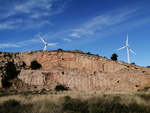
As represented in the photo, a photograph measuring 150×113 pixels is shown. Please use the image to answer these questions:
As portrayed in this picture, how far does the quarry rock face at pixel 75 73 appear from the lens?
42.8m

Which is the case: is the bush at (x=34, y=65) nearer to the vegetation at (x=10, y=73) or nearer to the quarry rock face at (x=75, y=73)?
the quarry rock face at (x=75, y=73)

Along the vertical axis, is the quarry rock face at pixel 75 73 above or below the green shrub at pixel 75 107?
above

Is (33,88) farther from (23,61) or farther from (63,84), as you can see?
(23,61)

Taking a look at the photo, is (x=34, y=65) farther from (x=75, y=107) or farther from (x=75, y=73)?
(x=75, y=107)

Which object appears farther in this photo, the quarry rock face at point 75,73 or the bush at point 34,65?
the bush at point 34,65

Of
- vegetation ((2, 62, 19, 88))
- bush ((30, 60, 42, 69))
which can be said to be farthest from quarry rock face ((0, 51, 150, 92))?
bush ((30, 60, 42, 69))

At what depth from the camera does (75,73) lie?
155ft

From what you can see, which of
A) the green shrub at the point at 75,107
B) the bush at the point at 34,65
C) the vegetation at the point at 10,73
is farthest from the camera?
the bush at the point at 34,65

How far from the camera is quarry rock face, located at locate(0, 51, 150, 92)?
4284cm

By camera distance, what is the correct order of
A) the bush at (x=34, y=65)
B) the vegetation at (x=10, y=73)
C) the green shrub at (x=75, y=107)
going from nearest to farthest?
the green shrub at (x=75, y=107), the vegetation at (x=10, y=73), the bush at (x=34, y=65)

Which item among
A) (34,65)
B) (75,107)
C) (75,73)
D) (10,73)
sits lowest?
(75,107)

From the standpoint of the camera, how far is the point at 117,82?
4366 centimetres

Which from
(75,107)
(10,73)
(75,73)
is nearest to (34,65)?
(10,73)

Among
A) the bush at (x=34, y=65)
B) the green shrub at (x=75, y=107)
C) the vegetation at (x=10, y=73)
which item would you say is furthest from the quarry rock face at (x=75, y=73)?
the green shrub at (x=75, y=107)
